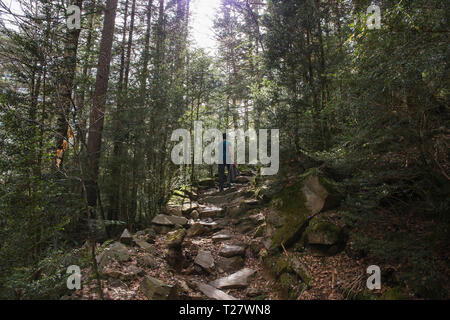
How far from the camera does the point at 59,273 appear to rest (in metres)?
3.35

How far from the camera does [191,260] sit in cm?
571

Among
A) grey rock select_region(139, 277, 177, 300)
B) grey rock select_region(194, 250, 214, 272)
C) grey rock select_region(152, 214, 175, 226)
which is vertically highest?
grey rock select_region(152, 214, 175, 226)

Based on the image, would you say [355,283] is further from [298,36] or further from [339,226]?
[298,36]

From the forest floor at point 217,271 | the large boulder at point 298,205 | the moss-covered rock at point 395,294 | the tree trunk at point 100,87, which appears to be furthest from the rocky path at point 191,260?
the tree trunk at point 100,87

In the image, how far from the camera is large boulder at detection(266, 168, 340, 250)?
512 centimetres

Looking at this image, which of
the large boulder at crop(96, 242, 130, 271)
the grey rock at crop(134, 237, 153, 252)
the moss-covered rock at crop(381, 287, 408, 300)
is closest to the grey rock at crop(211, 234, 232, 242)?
the grey rock at crop(134, 237, 153, 252)

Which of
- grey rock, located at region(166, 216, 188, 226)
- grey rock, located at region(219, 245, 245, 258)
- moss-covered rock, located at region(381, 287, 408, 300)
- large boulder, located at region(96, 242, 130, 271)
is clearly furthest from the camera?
grey rock, located at region(166, 216, 188, 226)

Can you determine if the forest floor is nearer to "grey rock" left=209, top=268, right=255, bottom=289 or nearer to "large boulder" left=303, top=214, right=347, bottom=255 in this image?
"grey rock" left=209, top=268, right=255, bottom=289

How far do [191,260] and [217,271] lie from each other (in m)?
0.74

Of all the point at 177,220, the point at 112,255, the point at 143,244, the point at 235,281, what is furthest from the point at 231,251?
the point at 112,255

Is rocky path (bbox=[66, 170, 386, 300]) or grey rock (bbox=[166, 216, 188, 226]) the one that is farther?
grey rock (bbox=[166, 216, 188, 226])

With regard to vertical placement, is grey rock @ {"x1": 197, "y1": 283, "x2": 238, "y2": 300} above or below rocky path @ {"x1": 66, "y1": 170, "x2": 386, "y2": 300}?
below

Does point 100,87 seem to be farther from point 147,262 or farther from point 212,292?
point 212,292
